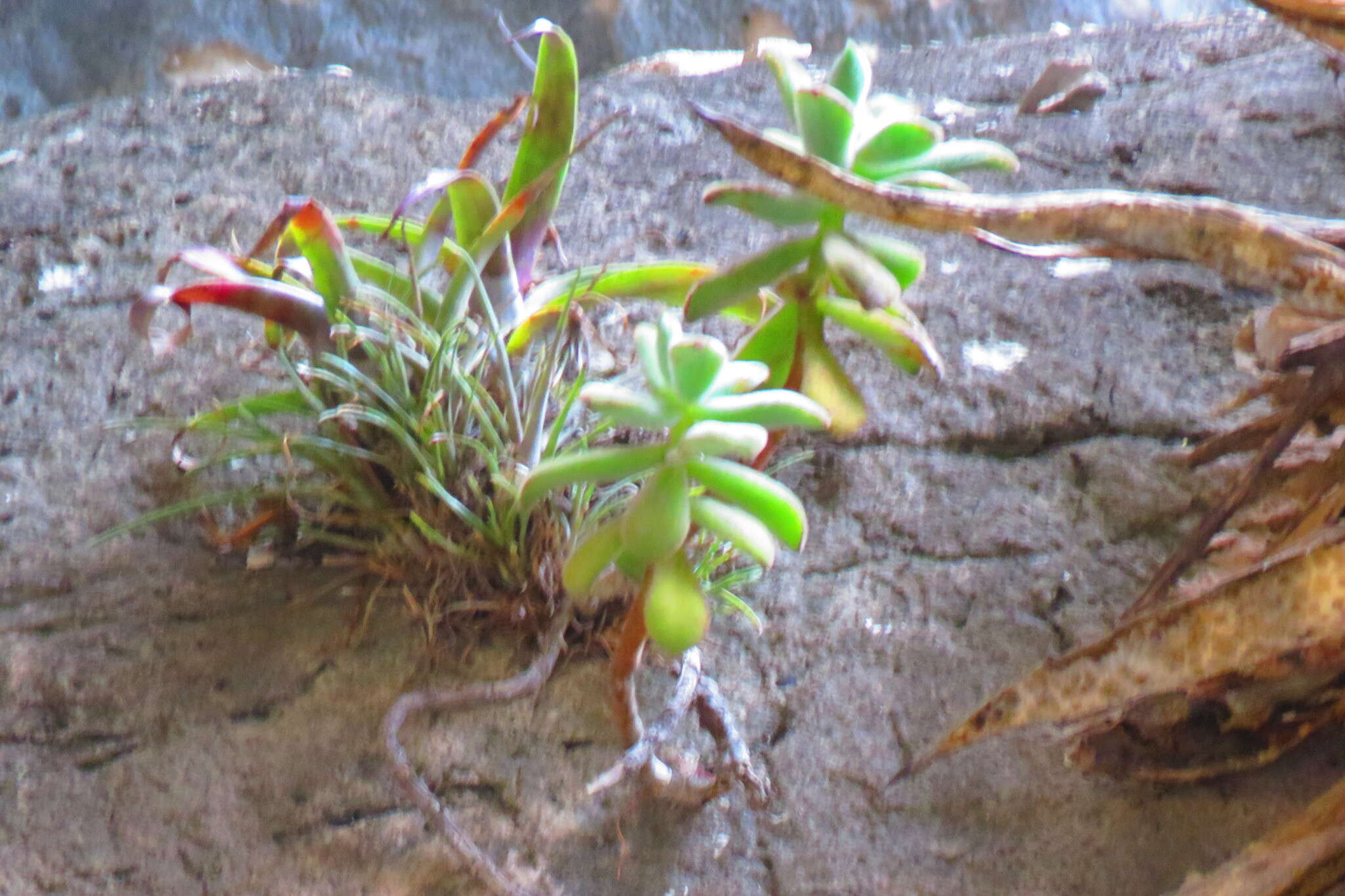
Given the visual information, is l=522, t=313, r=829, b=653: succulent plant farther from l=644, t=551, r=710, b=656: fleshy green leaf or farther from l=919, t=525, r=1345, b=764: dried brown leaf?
l=919, t=525, r=1345, b=764: dried brown leaf

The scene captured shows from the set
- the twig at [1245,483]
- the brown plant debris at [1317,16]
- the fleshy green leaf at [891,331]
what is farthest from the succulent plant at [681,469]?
the brown plant debris at [1317,16]

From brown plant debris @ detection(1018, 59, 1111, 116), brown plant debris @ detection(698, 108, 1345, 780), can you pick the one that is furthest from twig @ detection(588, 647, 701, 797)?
brown plant debris @ detection(1018, 59, 1111, 116)

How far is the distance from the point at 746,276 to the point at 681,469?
0.18 m

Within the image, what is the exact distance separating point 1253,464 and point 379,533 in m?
0.87

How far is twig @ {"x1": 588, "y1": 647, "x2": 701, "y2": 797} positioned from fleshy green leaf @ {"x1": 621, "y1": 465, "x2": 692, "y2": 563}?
23 centimetres

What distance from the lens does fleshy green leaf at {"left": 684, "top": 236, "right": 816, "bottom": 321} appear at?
85 centimetres

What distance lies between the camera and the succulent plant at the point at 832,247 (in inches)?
32.5

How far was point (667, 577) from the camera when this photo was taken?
78 cm

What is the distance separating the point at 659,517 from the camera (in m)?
0.75

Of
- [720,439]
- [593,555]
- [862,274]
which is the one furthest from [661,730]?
[862,274]

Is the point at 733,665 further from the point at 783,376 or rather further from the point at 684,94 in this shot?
the point at 684,94

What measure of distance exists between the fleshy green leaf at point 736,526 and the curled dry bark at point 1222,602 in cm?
24

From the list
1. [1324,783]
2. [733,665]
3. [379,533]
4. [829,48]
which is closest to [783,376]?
[733,665]

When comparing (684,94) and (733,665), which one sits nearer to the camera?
(733,665)
